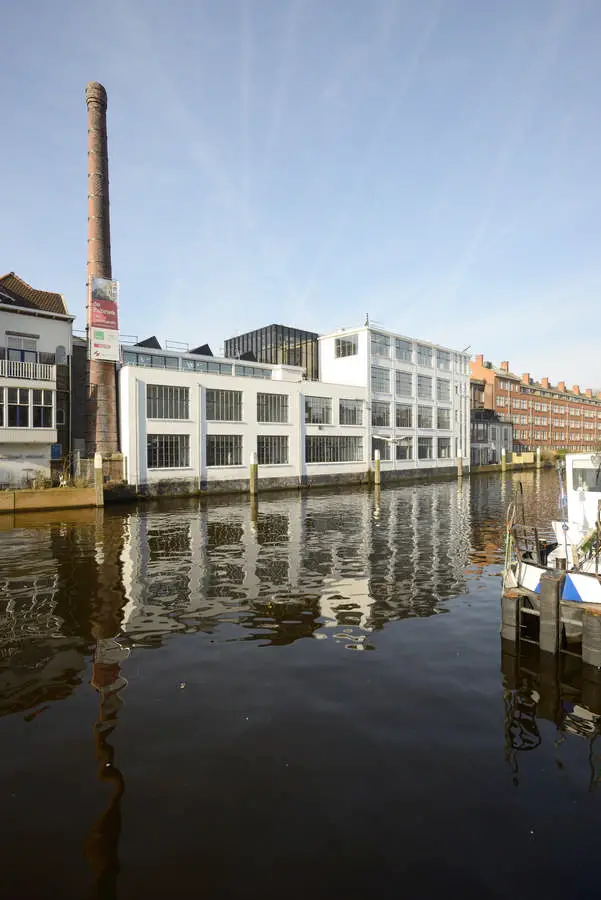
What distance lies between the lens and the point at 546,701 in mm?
8219

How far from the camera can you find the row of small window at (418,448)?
5978 centimetres

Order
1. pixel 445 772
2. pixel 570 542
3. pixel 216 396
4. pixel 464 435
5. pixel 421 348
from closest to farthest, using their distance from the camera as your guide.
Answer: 1. pixel 445 772
2. pixel 570 542
3. pixel 216 396
4. pixel 421 348
5. pixel 464 435

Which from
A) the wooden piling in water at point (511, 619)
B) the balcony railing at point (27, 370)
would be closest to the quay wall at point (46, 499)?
the balcony railing at point (27, 370)

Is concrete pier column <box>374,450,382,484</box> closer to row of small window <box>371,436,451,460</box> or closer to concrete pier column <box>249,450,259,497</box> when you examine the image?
row of small window <box>371,436,451,460</box>

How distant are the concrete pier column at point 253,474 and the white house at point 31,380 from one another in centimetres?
1500

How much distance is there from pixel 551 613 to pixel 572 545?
3489 millimetres

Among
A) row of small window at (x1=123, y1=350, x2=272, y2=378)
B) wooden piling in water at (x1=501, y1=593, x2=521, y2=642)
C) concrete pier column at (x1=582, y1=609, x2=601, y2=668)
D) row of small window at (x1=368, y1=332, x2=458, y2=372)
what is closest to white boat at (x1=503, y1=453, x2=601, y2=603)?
wooden piling in water at (x1=501, y1=593, x2=521, y2=642)

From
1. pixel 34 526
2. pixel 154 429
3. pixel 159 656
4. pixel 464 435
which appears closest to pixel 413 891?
pixel 159 656

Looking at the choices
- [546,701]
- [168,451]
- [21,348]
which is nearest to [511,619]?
[546,701]

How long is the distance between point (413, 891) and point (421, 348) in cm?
6631

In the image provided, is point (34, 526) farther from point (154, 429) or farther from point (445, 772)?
point (445, 772)

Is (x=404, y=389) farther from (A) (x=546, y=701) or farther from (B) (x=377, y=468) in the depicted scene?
(A) (x=546, y=701)

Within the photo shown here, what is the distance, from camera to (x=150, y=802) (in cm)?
569

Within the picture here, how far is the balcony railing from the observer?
1374 inches
